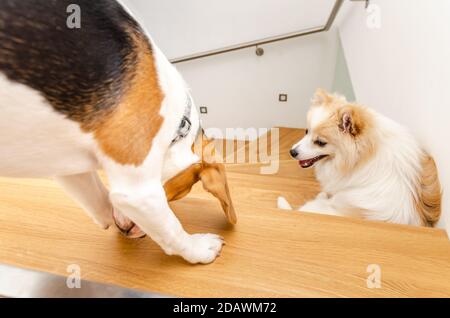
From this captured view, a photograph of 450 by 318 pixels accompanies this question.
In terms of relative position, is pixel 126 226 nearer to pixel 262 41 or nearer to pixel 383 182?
pixel 383 182

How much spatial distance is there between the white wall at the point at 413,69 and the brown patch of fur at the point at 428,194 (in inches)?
2.0

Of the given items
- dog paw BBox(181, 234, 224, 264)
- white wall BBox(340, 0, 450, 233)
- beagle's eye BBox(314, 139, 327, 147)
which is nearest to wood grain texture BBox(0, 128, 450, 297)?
dog paw BBox(181, 234, 224, 264)

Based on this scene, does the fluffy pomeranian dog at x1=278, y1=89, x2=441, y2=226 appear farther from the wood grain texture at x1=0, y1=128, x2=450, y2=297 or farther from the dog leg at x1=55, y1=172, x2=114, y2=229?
the dog leg at x1=55, y1=172, x2=114, y2=229

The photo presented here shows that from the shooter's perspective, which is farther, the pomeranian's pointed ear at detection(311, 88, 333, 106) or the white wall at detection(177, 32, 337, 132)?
the white wall at detection(177, 32, 337, 132)

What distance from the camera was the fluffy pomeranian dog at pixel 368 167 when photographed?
1403 millimetres

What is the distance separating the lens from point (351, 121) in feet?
5.17

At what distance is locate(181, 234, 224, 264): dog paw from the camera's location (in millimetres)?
967

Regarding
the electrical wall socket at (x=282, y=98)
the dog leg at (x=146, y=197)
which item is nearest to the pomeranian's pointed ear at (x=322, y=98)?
the dog leg at (x=146, y=197)

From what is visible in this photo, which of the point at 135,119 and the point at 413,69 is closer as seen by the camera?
the point at 135,119

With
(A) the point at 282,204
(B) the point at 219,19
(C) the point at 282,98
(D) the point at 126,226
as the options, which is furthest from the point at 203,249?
(C) the point at 282,98

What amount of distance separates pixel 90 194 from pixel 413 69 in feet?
5.32

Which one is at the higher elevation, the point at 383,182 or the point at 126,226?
the point at 126,226

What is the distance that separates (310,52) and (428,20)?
6.97ft

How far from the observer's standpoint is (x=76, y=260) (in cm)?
103
